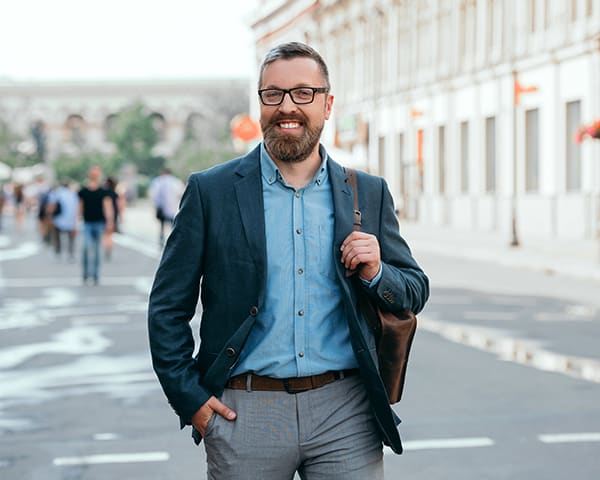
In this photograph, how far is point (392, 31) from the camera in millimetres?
56031

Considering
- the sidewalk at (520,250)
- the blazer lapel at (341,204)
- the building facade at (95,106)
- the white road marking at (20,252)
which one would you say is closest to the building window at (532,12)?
the sidewalk at (520,250)

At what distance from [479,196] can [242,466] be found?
135 ft

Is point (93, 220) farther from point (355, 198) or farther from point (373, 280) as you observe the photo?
point (373, 280)

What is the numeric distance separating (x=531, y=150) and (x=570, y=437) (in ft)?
109

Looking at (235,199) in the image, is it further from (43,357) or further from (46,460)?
(43,357)

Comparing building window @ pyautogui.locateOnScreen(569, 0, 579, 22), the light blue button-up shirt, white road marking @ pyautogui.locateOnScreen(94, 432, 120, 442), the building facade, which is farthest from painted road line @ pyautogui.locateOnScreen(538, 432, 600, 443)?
the building facade

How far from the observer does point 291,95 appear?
12.8ft

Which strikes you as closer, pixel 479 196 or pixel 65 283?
pixel 65 283

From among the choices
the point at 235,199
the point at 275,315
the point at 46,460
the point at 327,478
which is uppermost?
the point at 235,199

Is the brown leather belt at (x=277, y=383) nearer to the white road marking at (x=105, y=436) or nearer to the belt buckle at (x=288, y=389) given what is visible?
the belt buckle at (x=288, y=389)

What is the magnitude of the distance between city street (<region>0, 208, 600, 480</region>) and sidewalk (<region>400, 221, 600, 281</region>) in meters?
6.05

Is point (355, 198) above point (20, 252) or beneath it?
above

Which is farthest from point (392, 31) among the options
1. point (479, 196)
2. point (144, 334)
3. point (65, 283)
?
point (144, 334)

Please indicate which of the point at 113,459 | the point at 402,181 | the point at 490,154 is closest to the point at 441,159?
the point at 402,181
